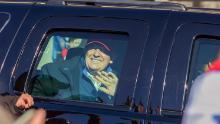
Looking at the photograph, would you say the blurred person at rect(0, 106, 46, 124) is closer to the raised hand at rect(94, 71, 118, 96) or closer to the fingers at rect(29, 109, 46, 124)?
the fingers at rect(29, 109, 46, 124)

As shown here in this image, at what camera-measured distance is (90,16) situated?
3771 mm

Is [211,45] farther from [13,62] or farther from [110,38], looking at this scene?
[13,62]

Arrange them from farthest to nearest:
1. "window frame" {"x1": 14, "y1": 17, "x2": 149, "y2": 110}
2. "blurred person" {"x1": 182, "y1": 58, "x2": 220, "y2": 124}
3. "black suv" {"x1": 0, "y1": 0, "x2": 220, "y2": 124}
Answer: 1. "window frame" {"x1": 14, "y1": 17, "x2": 149, "y2": 110}
2. "black suv" {"x1": 0, "y1": 0, "x2": 220, "y2": 124}
3. "blurred person" {"x1": 182, "y1": 58, "x2": 220, "y2": 124}

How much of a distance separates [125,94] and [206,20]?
61cm

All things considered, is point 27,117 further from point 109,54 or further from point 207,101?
point 207,101

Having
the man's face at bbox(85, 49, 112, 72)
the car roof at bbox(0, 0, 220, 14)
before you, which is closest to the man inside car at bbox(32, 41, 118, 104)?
the man's face at bbox(85, 49, 112, 72)

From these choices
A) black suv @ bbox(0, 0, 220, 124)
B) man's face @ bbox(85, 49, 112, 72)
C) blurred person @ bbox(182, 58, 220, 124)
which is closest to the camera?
blurred person @ bbox(182, 58, 220, 124)

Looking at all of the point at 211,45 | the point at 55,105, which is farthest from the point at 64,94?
the point at 211,45

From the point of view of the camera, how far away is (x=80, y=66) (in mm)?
3744

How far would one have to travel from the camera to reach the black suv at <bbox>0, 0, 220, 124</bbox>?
345 cm

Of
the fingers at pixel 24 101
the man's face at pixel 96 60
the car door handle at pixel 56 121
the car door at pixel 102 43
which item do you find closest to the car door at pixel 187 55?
the car door at pixel 102 43

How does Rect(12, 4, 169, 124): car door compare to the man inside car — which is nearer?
Rect(12, 4, 169, 124): car door

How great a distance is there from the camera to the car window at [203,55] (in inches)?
136

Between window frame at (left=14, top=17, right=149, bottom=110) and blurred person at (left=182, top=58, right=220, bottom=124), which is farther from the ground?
window frame at (left=14, top=17, right=149, bottom=110)
